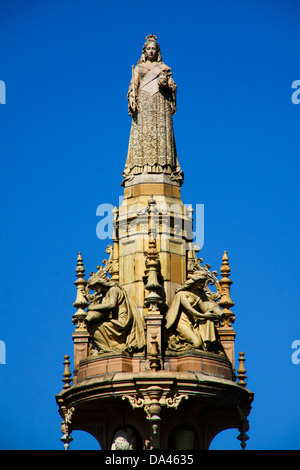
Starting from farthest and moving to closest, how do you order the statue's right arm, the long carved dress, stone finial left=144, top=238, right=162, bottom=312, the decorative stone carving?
1. the long carved dress
2. the statue's right arm
3. stone finial left=144, top=238, right=162, bottom=312
4. the decorative stone carving

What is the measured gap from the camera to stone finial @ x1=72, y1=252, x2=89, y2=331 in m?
56.3

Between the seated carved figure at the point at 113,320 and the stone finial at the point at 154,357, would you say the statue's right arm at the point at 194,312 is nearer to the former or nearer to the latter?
the seated carved figure at the point at 113,320

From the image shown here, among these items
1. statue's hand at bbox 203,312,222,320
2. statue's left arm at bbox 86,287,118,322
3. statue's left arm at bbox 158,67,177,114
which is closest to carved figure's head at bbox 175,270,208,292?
statue's hand at bbox 203,312,222,320

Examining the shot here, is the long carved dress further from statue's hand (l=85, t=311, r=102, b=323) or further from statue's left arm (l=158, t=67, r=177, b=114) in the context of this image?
statue's hand (l=85, t=311, r=102, b=323)

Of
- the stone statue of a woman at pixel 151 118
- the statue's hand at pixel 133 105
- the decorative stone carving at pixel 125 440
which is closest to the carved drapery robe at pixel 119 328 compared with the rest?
the decorative stone carving at pixel 125 440

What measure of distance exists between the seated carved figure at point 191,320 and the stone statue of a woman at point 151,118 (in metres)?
4.76

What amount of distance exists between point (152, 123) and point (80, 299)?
272 inches

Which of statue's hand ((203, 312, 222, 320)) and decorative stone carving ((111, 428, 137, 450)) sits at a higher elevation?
statue's hand ((203, 312, 222, 320))

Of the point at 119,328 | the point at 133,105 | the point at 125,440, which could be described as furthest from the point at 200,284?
the point at 133,105

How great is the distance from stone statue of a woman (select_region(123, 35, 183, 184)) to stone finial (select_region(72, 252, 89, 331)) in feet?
11.8

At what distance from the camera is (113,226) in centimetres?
5750

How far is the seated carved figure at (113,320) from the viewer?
178ft

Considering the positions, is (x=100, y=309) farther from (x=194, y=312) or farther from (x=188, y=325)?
(x=194, y=312)
